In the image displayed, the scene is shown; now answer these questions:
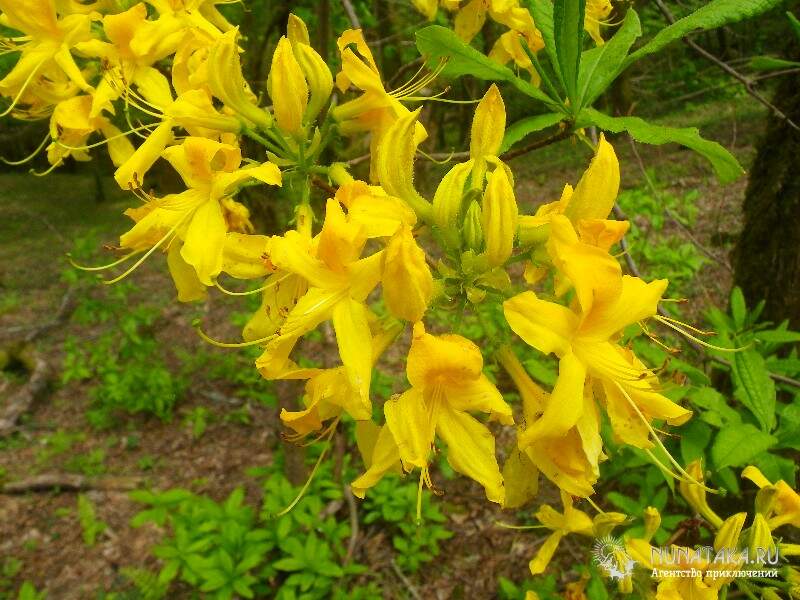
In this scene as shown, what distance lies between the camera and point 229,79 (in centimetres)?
120

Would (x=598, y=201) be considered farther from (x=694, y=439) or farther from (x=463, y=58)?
(x=694, y=439)

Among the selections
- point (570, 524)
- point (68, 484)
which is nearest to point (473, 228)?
point (570, 524)

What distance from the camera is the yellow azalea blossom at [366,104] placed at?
1.22 metres

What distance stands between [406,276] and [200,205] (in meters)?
0.58

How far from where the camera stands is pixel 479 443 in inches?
40.3

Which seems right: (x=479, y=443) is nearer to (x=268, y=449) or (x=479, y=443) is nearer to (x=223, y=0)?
(x=223, y=0)

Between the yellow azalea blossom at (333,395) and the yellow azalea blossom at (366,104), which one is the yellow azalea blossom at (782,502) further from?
the yellow azalea blossom at (366,104)

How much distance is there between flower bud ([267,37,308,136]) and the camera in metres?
1.15

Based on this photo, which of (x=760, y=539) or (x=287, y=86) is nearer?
(x=287, y=86)

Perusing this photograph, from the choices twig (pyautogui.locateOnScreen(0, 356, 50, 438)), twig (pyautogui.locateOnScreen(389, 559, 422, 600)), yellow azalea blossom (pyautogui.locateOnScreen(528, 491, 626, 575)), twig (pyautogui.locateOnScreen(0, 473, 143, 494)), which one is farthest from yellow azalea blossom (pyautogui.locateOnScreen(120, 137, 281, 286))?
twig (pyautogui.locateOnScreen(0, 356, 50, 438))

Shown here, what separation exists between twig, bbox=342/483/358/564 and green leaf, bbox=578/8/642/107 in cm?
255

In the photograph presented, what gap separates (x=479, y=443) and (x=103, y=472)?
4.12 meters

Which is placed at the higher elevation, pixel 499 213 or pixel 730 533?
pixel 499 213

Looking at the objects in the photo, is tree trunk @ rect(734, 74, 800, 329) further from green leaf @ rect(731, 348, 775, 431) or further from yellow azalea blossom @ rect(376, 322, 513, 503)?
yellow azalea blossom @ rect(376, 322, 513, 503)
